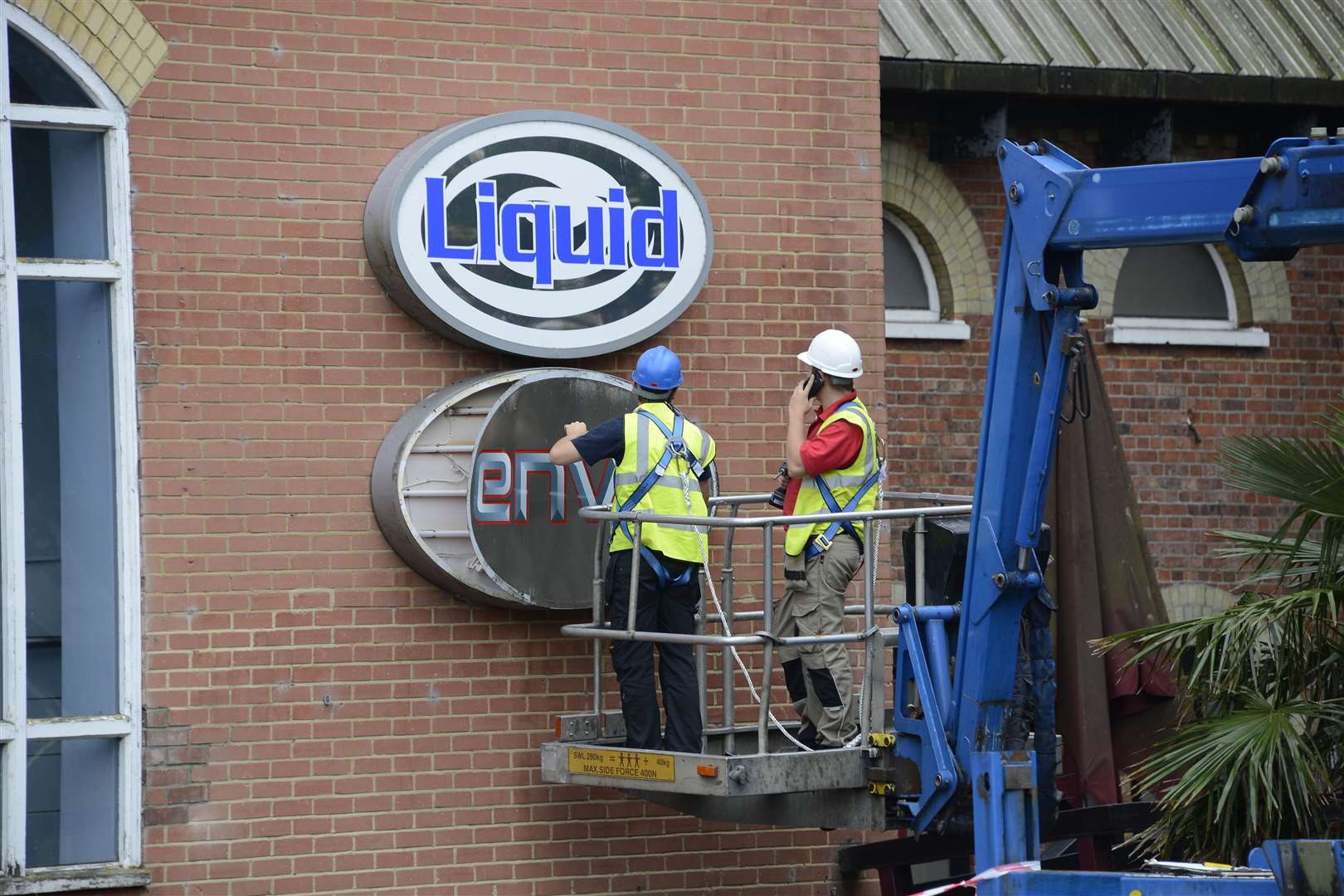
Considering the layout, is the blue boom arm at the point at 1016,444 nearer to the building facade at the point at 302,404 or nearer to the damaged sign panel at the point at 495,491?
the damaged sign panel at the point at 495,491

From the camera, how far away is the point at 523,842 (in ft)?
30.4

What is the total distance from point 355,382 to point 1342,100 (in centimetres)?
826

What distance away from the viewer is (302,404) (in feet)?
29.4

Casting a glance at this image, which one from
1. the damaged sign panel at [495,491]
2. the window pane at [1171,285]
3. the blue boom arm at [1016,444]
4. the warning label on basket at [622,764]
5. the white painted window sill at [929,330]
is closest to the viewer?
the blue boom arm at [1016,444]

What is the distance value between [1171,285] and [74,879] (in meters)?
9.14

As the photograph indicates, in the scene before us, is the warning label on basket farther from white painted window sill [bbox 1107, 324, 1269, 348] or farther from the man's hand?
white painted window sill [bbox 1107, 324, 1269, 348]

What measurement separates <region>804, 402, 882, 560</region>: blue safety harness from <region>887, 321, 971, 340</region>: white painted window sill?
4.73 m

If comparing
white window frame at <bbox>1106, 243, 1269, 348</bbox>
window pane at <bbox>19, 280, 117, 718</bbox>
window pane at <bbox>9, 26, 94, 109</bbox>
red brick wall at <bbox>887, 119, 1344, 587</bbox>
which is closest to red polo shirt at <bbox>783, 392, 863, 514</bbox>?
window pane at <bbox>19, 280, 117, 718</bbox>

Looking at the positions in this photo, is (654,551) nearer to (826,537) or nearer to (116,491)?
(826,537)

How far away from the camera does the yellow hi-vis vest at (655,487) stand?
8.42 metres

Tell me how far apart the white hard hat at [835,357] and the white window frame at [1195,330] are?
5.54 meters

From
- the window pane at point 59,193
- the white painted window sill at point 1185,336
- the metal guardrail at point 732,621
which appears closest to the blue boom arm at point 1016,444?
the metal guardrail at point 732,621

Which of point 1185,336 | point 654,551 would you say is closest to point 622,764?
point 654,551

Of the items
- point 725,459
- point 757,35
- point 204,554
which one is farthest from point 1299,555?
point 204,554
